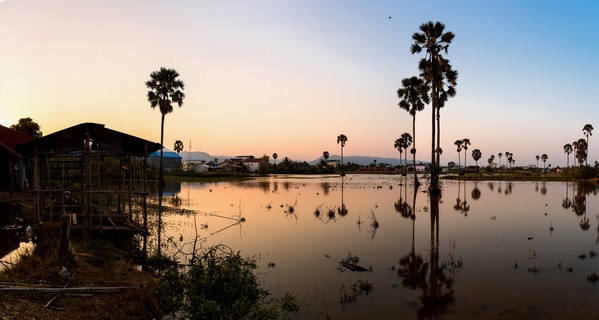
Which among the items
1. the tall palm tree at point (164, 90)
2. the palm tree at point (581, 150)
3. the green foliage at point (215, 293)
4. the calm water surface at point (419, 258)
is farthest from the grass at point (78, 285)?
the palm tree at point (581, 150)

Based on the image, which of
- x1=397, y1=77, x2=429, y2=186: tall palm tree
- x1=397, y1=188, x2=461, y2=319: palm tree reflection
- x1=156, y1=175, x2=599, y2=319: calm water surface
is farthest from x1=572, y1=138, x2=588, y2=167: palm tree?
x1=397, y1=188, x2=461, y2=319: palm tree reflection

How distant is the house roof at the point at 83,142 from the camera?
1538 centimetres

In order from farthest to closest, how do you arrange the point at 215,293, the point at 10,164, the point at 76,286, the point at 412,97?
the point at 412,97 → the point at 10,164 → the point at 76,286 → the point at 215,293

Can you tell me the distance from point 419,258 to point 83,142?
14819 mm

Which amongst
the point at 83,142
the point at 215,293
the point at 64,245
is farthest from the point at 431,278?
the point at 83,142

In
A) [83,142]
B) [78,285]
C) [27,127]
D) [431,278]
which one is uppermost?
[27,127]

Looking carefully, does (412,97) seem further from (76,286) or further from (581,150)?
(581,150)

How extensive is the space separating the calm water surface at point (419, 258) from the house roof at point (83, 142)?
4518mm

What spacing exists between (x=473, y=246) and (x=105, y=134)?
1694cm

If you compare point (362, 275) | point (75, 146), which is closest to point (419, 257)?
point (362, 275)

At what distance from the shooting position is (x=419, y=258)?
48.1 ft

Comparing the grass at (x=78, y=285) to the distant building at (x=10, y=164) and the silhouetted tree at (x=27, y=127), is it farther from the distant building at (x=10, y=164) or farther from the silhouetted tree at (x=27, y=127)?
the silhouetted tree at (x=27, y=127)

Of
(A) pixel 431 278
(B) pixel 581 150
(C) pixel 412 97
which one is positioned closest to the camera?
(A) pixel 431 278

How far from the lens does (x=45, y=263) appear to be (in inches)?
388
